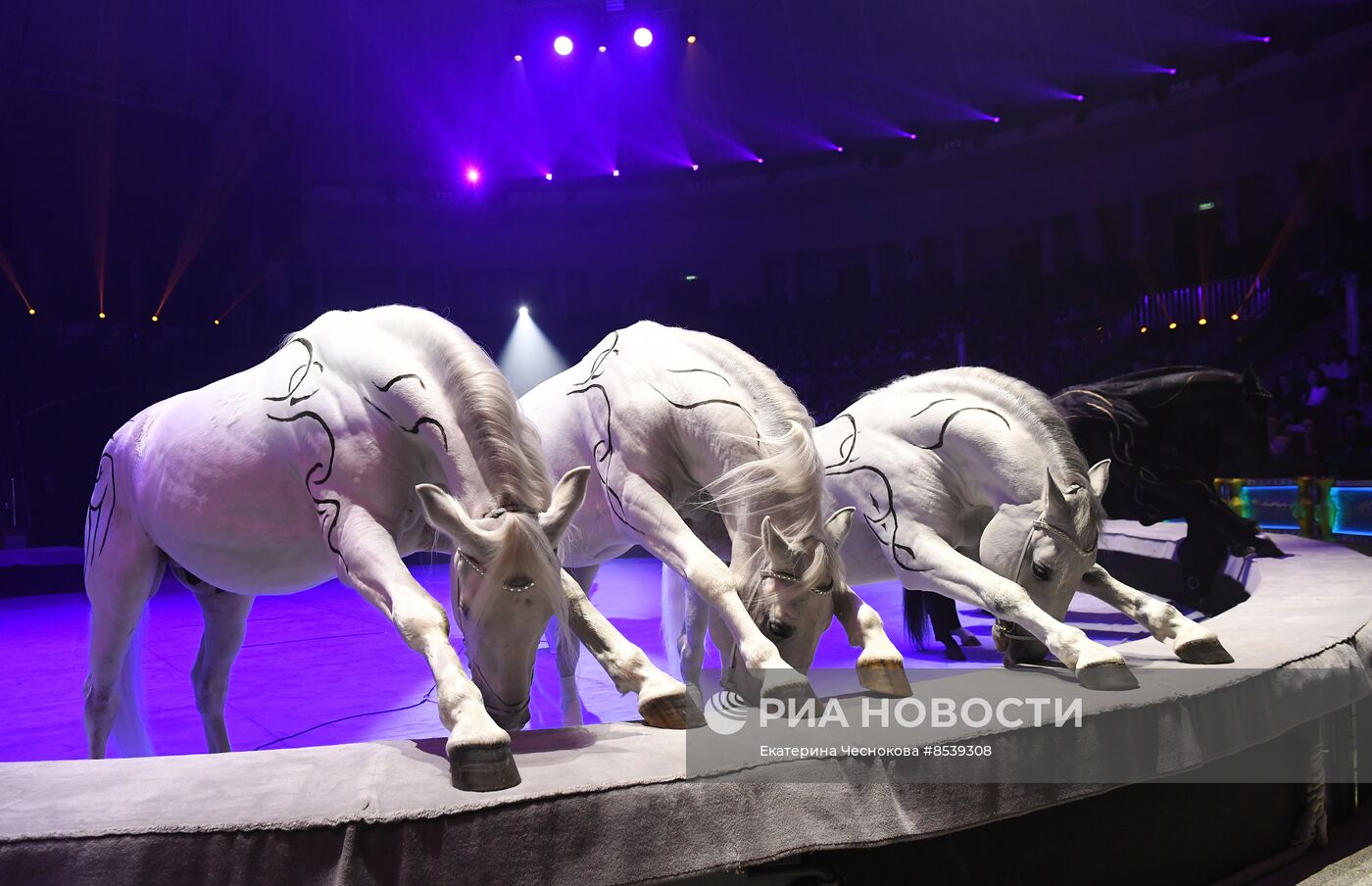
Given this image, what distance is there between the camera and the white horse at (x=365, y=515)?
5.92 feet

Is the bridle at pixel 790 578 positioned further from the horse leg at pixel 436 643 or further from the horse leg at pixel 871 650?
the horse leg at pixel 436 643

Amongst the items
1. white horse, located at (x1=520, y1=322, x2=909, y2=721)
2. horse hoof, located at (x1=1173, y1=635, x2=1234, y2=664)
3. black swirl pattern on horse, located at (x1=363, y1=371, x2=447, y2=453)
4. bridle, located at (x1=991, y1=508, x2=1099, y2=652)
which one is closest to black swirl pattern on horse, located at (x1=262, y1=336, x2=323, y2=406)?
black swirl pattern on horse, located at (x1=363, y1=371, x2=447, y2=453)

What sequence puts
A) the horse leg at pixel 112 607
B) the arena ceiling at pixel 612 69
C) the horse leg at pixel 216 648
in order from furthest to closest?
1. the arena ceiling at pixel 612 69
2. the horse leg at pixel 216 648
3. the horse leg at pixel 112 607

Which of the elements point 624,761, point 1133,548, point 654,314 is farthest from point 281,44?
point 624,761

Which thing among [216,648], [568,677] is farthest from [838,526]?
[216,648]

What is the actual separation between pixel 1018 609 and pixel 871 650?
1.85 ft

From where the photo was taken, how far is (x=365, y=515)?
84.1 inches

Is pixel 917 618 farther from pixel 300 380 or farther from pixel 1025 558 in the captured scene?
pixel 300 380

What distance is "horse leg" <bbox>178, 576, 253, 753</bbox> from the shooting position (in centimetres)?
297

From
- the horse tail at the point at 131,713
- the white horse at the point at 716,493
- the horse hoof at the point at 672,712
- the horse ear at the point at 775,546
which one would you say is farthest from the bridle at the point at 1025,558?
the horse tail at the point at 131,713

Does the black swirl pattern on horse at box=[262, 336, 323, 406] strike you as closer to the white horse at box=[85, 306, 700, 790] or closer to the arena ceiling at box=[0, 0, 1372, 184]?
the white horse at box=[85, 306, 700, 790]

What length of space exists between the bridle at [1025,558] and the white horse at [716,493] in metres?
0.48

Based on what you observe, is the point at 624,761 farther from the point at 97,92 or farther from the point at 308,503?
the point at 97,92

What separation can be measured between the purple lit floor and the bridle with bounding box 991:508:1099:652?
1.48 meters
